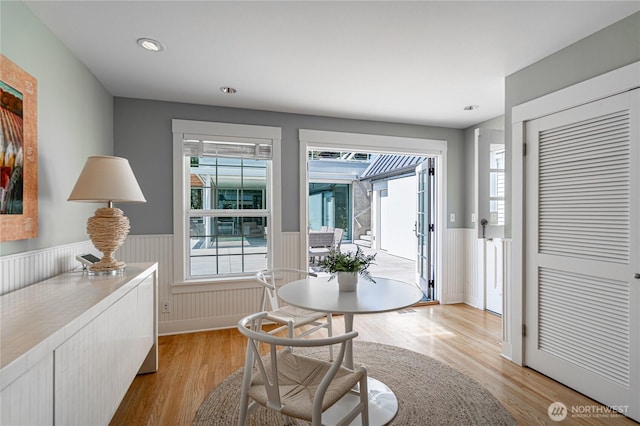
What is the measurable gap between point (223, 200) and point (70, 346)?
246 centimetres

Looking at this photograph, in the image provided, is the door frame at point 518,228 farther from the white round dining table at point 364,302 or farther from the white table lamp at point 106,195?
the white table lamp at point 106,195

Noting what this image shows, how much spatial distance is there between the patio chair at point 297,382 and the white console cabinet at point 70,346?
62 centimetres

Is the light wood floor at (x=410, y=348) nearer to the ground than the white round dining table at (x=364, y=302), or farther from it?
nearer to the ground

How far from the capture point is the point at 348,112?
372cm

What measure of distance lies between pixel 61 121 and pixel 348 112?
2603 mm

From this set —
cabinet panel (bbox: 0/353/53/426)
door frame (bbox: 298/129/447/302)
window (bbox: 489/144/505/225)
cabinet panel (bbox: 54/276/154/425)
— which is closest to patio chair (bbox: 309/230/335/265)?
door frame (bbox: 298/129/447/302)

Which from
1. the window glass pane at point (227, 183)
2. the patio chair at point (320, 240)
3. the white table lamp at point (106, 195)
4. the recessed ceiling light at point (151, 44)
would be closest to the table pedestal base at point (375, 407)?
the white table lamp at point (106, 195)

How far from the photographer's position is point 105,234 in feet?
6.92

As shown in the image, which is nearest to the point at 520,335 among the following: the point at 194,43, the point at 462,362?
the point at 462,362

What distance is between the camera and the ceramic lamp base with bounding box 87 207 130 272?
2088 millimetres

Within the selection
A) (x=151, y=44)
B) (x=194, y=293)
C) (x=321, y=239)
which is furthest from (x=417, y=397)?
(x=321, y=239)

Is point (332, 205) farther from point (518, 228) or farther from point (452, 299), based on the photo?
point (518, 228)

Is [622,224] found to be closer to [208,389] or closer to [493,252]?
[493,252]

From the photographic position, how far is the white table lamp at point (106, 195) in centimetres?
197
